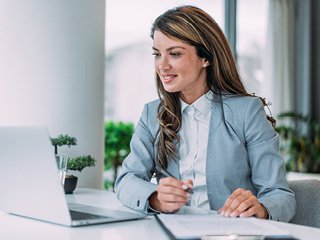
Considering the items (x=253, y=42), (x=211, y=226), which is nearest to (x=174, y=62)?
(x=211, y=226)

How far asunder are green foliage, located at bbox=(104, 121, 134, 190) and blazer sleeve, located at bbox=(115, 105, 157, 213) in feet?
8.88

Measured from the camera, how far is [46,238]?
1506mm

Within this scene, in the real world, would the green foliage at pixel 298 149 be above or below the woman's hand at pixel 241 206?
below

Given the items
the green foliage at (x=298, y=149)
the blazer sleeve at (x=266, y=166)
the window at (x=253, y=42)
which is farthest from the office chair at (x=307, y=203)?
the green foliage at (x=298, y=149)

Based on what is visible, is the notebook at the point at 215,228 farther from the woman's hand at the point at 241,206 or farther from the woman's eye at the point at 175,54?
the woman's eye at the point at 175,54

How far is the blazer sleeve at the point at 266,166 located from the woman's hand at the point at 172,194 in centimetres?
26

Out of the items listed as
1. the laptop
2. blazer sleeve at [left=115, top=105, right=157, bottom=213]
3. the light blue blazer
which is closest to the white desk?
the laptop

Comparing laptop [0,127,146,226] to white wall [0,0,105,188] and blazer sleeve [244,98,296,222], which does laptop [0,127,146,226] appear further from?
white wall [0,0,105,188]

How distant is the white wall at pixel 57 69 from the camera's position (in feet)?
8.42

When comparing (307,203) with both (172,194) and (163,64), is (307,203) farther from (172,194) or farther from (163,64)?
(163,64)

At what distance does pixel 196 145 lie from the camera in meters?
2.18

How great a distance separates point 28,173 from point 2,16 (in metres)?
1.11

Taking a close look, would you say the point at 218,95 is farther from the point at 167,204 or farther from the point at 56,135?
the point at 56,135

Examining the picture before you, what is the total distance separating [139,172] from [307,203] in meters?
0.54
